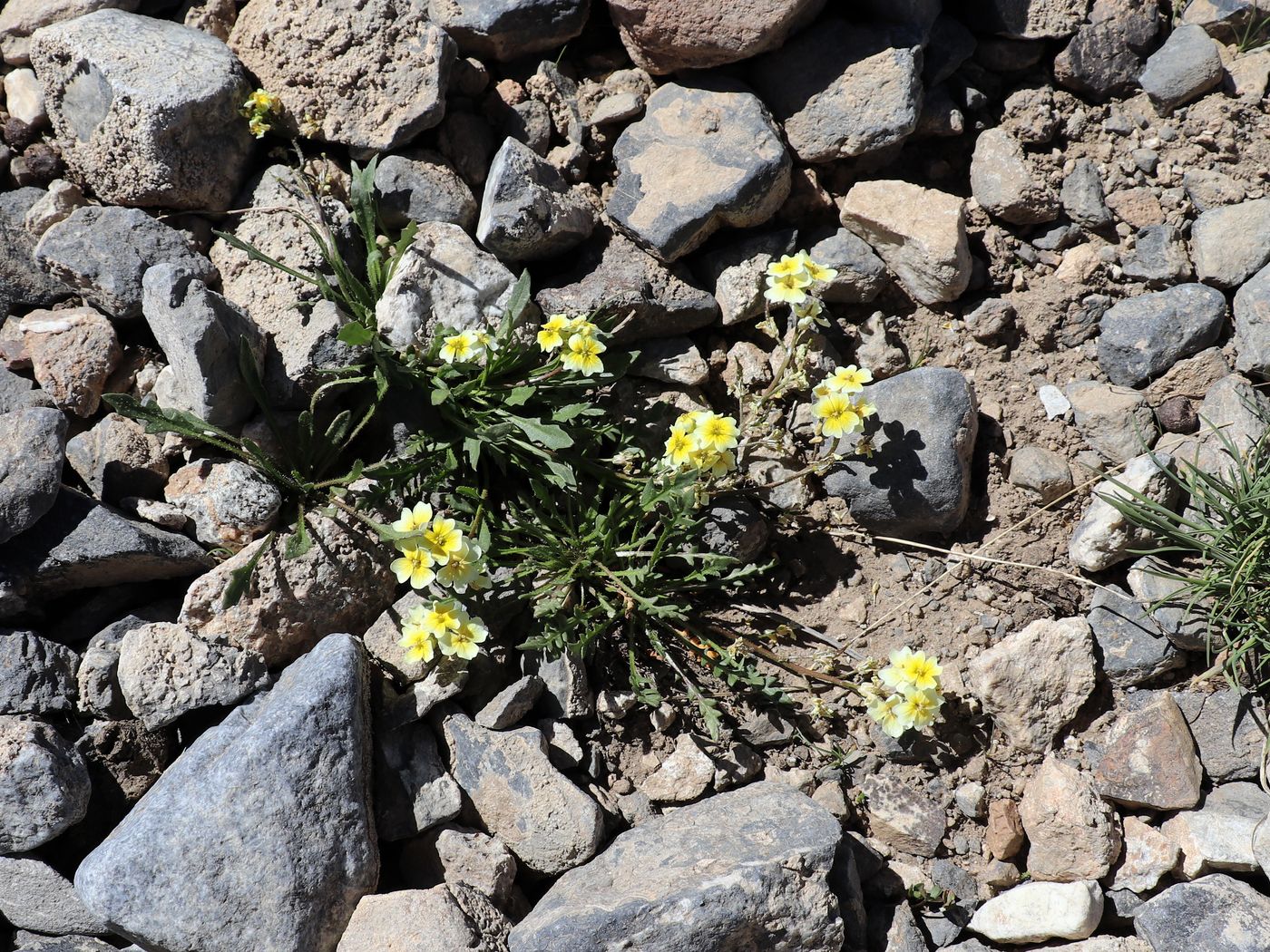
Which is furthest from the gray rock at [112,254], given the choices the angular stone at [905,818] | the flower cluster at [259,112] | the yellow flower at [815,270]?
the angular stone at [905,818]

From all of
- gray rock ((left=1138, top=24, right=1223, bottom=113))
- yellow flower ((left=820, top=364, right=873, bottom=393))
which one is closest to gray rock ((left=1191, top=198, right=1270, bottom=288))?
gray rock ((left=1138, top=24, right=1223, bottom=113))

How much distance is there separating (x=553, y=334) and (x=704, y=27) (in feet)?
5.43

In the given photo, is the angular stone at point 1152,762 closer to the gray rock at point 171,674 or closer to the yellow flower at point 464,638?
the yellow flower at point 464,638

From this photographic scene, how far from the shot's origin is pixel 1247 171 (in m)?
4.77

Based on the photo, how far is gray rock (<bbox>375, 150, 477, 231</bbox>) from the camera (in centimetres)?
464

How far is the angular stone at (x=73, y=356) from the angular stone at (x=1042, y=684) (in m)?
3.94

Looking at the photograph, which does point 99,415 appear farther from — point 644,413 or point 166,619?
point 644,413

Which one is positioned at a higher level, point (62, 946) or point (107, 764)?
point (107, 764)

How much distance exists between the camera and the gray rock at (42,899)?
3.69m

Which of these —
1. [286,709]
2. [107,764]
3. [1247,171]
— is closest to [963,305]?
[1247,171]

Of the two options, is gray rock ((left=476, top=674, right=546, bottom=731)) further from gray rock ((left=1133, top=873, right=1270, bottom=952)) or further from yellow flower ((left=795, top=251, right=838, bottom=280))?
gray rock ((left=1133, top=873, right=1270, bottom=952))

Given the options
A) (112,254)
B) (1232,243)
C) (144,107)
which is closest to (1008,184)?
(1232,243)

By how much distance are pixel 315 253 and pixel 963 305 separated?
303cm

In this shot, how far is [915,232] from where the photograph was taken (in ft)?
15.3
